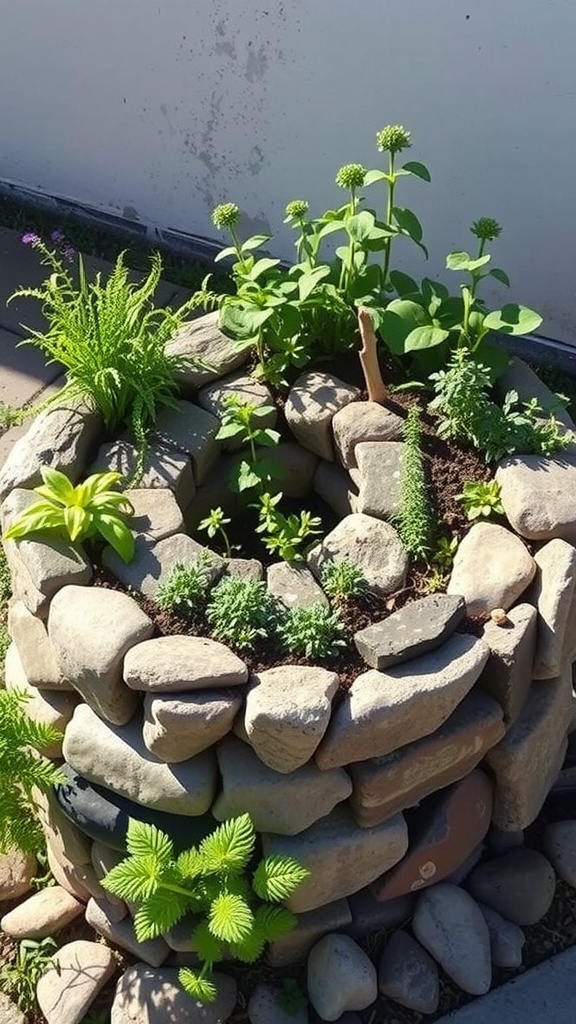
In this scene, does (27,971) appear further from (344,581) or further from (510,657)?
(510,657)

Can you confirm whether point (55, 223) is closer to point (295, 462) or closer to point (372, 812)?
point (295, 462)

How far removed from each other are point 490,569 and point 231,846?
0.87 meters

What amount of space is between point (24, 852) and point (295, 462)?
1.31m

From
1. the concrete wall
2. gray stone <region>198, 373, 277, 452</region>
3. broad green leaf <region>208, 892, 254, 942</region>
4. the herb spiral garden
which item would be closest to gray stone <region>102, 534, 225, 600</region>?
the herb spiral garden

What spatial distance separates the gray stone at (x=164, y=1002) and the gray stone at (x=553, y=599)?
1.10 m

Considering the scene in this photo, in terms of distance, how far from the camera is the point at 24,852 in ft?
9.59

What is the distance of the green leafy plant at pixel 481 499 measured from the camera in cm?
273

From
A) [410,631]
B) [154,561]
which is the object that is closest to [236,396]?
[154,561]

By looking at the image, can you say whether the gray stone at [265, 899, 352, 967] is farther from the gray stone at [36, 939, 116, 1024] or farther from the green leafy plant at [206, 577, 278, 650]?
the green leafy plant at [206, 577, 278, 650]

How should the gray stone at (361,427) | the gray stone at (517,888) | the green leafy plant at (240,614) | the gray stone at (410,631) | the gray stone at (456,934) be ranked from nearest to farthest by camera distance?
1. the gray stone at (410,631)
2. the green leafy plant at (240,614)
3. the gray stone at (456,934)
4. the gray stone at (517,888)
5. the gray stone at (361,427)

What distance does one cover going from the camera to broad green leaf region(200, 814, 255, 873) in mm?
2318

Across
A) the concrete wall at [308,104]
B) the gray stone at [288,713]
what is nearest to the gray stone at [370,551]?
the gray stone at [288,713]

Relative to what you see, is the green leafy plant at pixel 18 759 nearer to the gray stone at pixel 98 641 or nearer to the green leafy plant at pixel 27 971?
the gray stone at pixel 98 641

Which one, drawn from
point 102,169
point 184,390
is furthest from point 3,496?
point 102,169
